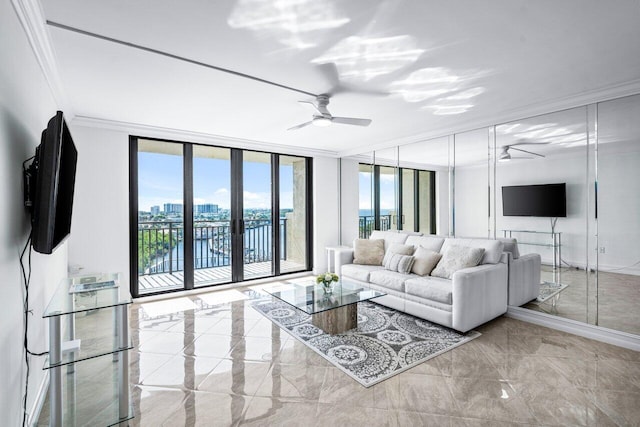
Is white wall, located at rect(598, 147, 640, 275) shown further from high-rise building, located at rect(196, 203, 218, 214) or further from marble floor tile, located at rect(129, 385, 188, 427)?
high-rise building, located at rect(196, 203, 218, 214)

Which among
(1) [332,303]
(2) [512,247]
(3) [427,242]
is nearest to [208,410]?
(1) [332,303]

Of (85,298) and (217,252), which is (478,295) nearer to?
(85,298)

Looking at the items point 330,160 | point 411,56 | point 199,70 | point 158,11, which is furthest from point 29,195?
point 330,160

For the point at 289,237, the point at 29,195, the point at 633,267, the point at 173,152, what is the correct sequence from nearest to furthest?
the point at 29,195 < the point at 633,267 < the point at 173,152 < the point at 289,237

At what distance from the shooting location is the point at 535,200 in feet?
12.0

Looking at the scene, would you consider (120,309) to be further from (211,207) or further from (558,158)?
(558,158)

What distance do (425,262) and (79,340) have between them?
3.53 meters

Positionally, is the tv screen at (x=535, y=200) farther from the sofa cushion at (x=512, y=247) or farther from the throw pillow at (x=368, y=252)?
the throw pillow at (x=368, y=252)

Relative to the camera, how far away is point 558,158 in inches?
136

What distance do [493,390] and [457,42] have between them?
252 cm

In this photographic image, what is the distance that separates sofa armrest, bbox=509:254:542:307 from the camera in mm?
3721

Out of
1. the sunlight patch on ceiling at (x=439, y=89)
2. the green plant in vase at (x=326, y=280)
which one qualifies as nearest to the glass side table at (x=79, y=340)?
the green plant in vase at (x=326, y=280)

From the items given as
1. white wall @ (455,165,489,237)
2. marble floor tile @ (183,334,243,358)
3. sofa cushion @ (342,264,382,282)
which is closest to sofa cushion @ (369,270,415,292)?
sofa cushion @ (342,264,382,282)

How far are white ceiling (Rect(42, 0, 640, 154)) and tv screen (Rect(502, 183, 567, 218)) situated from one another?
914 millimetres
